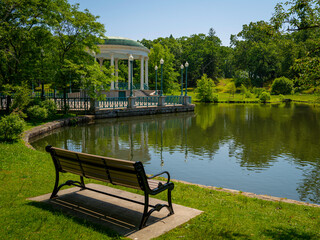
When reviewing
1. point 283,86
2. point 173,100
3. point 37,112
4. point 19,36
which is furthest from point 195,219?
point 283,86

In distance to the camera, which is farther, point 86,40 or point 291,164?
point 86,40

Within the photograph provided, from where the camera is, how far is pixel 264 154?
1273 centimetres

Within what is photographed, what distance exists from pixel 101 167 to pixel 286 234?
3114 millimetres

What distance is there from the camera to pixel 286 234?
14.7 ft

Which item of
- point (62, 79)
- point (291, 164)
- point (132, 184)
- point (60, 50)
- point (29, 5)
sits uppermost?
point (29, 5)

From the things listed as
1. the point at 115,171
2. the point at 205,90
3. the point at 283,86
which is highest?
the point at 283,86

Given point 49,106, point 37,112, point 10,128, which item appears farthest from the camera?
point 49,106

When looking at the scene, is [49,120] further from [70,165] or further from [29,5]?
[70,165]

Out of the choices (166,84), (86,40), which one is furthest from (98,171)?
(166,84)

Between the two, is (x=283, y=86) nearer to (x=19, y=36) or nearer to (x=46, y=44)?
(x=46, y=44)

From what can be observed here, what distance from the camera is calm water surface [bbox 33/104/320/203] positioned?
354 inches

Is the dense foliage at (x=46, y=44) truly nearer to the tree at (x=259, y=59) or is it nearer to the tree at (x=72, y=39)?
the tree at (x=72, y=39)

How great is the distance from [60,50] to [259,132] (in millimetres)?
16686

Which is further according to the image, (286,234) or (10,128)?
(10,128)
